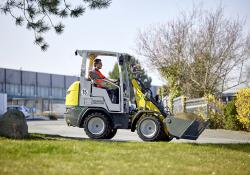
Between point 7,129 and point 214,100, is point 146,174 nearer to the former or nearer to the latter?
point 7,129

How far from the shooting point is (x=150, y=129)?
1426cm

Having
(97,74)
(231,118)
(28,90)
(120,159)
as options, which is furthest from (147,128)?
(28,90)

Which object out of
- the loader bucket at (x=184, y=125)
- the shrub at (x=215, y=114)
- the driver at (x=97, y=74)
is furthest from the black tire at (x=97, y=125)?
the shrub at (x=215, y=114)

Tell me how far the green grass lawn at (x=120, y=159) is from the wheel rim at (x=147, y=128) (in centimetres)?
218

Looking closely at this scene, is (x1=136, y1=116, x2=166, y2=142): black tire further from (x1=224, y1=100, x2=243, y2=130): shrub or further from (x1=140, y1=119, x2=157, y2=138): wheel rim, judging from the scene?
(x1=224, y1=100, x2=243, y2=130): shrub

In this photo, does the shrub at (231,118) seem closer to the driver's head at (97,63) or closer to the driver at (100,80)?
→ the driver at (100,80)

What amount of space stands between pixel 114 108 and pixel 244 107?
34.3 ft

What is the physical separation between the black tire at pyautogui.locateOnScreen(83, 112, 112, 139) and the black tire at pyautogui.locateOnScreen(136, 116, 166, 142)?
3.85 feet

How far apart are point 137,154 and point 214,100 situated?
17.1 meters

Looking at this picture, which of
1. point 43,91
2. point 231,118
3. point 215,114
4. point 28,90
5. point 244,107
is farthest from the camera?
point 43,91

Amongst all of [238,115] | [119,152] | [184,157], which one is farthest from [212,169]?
[238,115]

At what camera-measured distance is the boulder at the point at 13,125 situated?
563 inches

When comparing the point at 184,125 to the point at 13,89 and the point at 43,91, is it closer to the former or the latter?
the point at 13,89

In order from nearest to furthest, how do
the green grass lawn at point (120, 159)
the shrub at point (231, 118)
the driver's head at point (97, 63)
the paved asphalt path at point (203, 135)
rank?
the green grass lawn at point (120, 159), the driver's head at point (97, 63), the paved asphalt path at point (203, 135), the shrub at point (231, 118)
